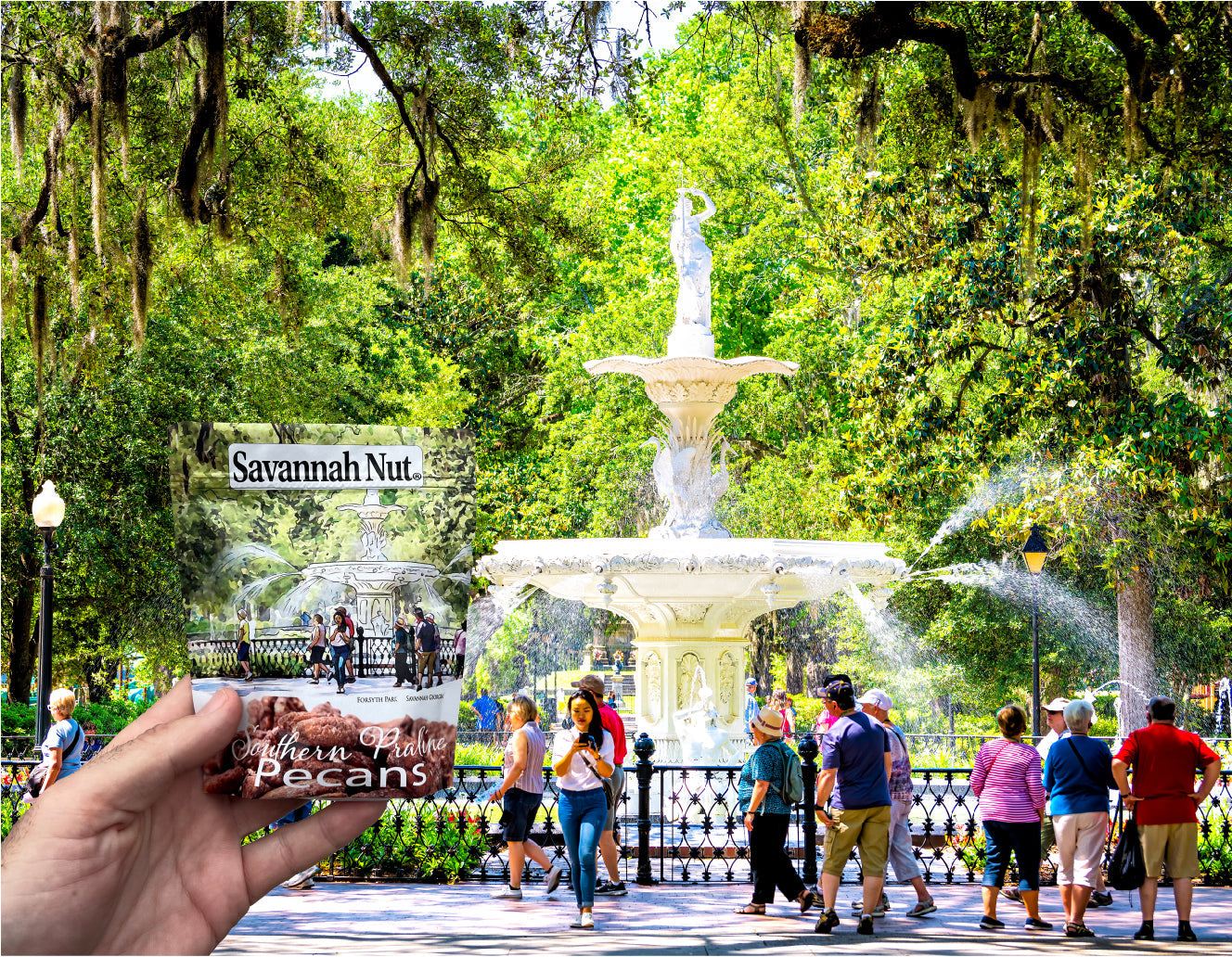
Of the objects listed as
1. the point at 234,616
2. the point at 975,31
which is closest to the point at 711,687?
the point at 975,31

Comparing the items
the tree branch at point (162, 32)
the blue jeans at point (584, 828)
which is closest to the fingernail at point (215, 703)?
the blue jeans at point (584, 828)

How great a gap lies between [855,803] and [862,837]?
320 mm

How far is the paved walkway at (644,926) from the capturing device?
9.09 metres

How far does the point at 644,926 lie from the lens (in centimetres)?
986

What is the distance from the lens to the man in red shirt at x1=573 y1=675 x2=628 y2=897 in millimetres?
10562

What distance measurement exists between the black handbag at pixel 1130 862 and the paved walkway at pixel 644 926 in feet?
1.27

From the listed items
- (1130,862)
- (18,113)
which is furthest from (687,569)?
(18,113)

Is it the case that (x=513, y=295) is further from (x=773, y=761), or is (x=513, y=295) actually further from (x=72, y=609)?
(x=773, y=761)

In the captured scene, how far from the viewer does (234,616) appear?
2.71 metres

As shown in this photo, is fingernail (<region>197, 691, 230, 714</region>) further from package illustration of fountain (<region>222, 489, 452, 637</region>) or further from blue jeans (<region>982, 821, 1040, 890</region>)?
blue jeans (<region>982, 821, 1040, 890</region>)

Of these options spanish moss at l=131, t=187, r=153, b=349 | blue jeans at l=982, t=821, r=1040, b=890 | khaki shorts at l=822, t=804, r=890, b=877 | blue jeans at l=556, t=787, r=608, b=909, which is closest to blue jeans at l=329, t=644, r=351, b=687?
blue jeans at l=556, t=787, r=608, b=909

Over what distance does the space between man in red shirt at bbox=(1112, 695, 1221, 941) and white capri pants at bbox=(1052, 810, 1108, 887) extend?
27cm

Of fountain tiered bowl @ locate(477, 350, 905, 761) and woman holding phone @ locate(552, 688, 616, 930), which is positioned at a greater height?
fountain tiered bowl @ locate(477, 350, 905, 761)

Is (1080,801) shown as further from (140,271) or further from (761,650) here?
(761,650)
